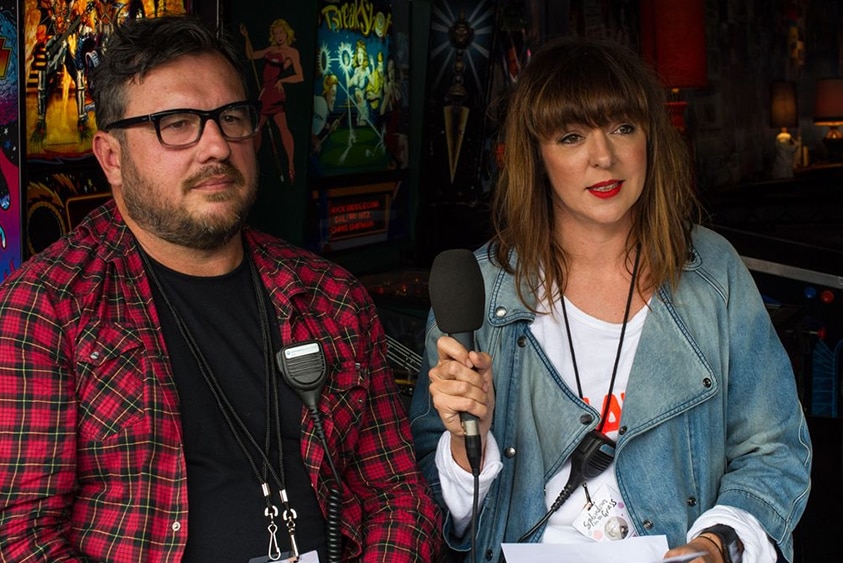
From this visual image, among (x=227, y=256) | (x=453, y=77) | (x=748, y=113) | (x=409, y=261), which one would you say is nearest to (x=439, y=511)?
(x=227, y=256)

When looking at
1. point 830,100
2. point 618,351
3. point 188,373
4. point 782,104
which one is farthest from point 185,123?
point 782,104

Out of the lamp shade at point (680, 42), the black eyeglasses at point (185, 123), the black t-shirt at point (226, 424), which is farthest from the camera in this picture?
the lamp shade at point (680, 42)

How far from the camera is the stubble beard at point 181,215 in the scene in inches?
85.6

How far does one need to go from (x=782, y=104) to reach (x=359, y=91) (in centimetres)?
671

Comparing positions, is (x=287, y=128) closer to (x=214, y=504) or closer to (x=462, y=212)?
(x=462, y=212)

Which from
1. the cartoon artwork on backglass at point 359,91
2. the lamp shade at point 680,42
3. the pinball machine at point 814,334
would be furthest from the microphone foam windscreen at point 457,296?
the lamp shade at point 680,42

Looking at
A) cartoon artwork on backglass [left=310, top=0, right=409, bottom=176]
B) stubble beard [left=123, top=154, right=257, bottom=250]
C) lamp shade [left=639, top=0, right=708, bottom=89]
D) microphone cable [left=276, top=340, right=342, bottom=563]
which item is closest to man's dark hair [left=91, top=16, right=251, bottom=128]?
stubble beard [left=123, top=154, right=257, bottom=250]

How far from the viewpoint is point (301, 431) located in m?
2.18

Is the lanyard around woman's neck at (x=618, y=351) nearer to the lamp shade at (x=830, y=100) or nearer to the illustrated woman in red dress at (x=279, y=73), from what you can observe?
the illustrated woman in red dress at (x=279, y=73)

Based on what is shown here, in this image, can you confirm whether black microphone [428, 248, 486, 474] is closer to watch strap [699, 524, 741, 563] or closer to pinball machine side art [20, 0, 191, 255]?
watch strap [699, 524, 741, 563]

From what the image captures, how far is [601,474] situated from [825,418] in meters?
2.53

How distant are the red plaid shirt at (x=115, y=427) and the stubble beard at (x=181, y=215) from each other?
6 cm

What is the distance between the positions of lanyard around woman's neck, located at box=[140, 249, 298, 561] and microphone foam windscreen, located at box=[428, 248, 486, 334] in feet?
1.61

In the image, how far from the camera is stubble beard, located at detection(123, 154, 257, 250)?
217cm
